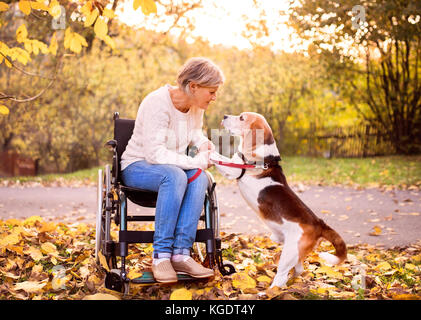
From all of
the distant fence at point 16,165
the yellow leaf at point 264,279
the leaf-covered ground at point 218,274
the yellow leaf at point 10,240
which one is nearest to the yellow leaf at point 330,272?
the leaf-covered ground at point 218,274

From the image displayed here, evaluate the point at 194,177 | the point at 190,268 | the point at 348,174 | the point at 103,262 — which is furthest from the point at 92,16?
the point at 348,174

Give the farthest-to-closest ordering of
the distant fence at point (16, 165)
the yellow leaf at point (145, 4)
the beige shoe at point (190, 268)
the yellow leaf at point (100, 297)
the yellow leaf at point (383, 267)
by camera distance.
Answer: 1. the distant fence at point (16, 165)
2. the yellow leaf at point (383, 267)
3. the beige shoe at point (190, 268)
4. the yellow leaf at point (100, 297)
5. the yellow leaf at point (145, 4)

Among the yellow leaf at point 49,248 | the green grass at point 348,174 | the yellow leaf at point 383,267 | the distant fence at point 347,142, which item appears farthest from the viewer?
the distant fence at point 347,142

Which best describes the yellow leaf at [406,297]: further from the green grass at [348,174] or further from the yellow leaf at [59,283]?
the green grass at [348,174]

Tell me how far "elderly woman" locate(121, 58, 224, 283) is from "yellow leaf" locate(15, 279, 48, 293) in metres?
0.76

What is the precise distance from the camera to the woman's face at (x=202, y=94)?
2.90m

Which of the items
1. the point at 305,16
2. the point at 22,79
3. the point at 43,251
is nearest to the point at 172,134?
the point at 43,251

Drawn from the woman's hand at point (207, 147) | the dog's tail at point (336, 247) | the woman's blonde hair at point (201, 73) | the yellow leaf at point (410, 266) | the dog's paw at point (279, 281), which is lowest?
the yellow leaf at point (410, 266)

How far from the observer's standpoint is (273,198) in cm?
279

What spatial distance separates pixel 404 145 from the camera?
51.5ft

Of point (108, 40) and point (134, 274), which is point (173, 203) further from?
point (108, 40)

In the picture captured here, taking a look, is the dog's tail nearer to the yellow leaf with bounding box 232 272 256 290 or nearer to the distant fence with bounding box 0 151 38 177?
the yellow leaf with bounding box 232 272 256 290

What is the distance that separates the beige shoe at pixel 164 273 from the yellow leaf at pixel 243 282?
0.43 m

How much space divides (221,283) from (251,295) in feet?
1.11
